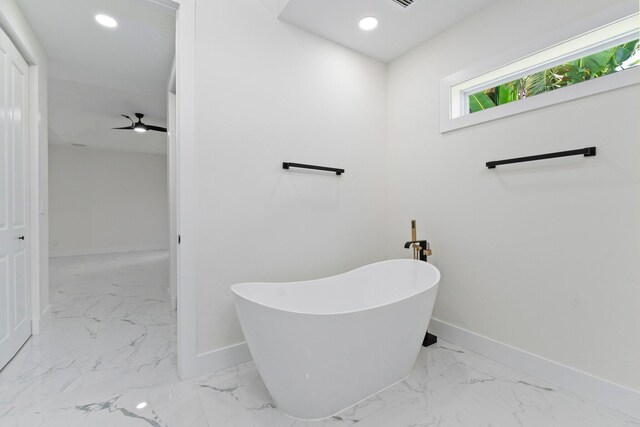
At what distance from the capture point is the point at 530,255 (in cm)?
165

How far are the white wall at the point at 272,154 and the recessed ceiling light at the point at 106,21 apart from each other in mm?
975

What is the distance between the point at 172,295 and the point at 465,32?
3.40 m

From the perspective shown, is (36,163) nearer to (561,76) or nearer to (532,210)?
(532,210)

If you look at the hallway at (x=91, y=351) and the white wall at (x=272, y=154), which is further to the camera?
the white wall at (x=272, y=154)

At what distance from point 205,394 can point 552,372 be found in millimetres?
1912

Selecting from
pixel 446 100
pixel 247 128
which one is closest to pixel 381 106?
pixel 446 100

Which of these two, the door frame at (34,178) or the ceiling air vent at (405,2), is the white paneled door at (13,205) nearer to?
the door frame at (34,178)

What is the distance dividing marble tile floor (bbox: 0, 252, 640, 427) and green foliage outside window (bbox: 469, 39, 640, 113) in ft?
5.69

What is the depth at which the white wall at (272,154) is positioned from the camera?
65.7 inches

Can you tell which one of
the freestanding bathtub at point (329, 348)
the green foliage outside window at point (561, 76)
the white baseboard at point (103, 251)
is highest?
the green foliage outside window at point (561, 76)

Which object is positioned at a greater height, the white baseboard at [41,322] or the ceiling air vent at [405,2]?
the ceiling air vent at [405,2]

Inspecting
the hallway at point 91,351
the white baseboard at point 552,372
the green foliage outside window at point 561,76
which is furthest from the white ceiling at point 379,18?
the hallway at point 91,351

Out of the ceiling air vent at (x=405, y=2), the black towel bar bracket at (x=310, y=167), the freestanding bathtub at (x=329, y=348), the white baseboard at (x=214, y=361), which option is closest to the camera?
the freestanding bathtub at (x=329, y=348)

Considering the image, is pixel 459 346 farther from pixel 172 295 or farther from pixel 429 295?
pixel 172 295
